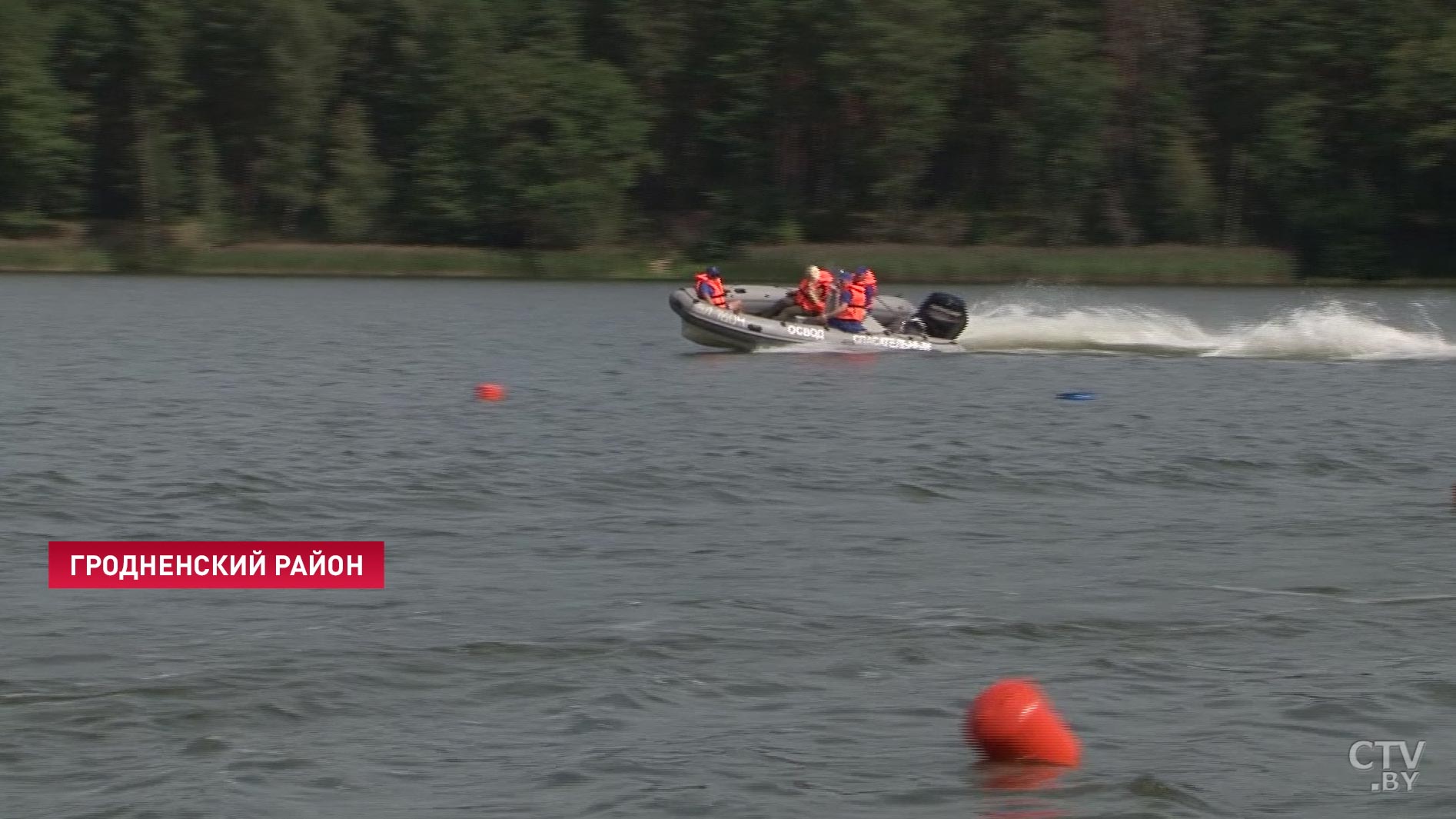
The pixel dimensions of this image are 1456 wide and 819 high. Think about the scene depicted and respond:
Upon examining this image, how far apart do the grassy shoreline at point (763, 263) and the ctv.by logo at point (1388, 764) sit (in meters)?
47.2

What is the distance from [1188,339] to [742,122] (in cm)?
3794

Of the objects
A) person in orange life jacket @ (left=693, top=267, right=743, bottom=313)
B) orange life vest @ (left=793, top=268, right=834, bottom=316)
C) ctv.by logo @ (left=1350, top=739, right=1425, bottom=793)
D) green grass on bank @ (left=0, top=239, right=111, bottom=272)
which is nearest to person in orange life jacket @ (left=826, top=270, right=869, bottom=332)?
orange life vest @ (left=793, top=268, right=834, bottom=316)

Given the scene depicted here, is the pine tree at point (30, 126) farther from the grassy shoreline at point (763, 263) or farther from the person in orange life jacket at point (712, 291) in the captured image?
the person in orange life jacket at point (712, 291)

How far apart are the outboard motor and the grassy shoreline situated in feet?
93.7

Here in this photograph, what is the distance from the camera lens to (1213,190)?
59719 mm

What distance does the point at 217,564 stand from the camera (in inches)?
436

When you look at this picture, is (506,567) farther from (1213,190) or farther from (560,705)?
(1213,190)

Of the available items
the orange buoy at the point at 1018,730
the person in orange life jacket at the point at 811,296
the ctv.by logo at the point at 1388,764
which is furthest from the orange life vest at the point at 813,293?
the orange buoy at the point at 1018,730

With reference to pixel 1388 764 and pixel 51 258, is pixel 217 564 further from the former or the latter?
pixel 51 258

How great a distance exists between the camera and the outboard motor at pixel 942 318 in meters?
26.0

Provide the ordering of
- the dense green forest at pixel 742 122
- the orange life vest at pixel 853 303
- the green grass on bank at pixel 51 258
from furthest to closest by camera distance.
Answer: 1. the dense green forest at pixel 742 122
2. the green grass on bank at pixel 51 258
3. the orange life vest at pixel 853 303

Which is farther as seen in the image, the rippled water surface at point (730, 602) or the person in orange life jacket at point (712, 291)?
the person in orange life jacket at point (712, 291)

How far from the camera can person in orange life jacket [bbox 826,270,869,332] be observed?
1014 inches

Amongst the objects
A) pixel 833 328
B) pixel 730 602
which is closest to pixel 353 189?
pixel 833 328
